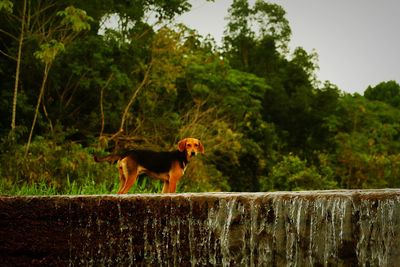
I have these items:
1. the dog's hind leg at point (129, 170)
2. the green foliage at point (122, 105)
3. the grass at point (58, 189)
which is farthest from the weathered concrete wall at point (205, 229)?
the green foliage at point (122, 105)

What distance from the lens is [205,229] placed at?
500 cm

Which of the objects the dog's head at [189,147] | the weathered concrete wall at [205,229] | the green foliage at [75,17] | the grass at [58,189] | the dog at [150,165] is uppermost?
the green foliage at [75,17]

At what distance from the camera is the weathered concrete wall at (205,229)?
4.63m

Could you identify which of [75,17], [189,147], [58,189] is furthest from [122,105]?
[189,147]

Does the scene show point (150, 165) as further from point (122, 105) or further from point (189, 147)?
point (122, 105)

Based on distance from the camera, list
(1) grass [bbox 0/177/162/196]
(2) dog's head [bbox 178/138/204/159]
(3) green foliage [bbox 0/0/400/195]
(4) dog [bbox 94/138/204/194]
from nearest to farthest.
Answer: (4) dog [bbox 94/138/204/194]
(2) dog's head [bbox 178/138/204/159]
(1) grass [bbox 0/177/162/196]
(3) green foliage [bbox 0/0/400/195]

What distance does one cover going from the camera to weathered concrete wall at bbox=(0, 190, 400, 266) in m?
4.63

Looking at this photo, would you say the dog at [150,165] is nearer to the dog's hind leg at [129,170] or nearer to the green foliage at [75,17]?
the dog's hind leg at [129,170]

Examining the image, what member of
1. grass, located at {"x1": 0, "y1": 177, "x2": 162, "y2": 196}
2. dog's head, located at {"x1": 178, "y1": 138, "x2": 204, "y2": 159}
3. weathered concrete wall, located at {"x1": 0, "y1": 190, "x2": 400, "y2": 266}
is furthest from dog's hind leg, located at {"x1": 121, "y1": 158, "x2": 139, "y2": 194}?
weathered concrete wall, located at {"x1": 0, "y1": 190, "x2": 400, "y2": 266}

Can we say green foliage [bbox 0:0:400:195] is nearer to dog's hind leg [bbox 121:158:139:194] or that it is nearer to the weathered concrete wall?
dog's hind leg [bbox 121:158:139:194]

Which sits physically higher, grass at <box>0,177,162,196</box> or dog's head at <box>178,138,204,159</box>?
dog's head at <box>178,138,204,159</box>

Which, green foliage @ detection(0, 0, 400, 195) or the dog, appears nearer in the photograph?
the dog

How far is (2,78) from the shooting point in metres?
18.6

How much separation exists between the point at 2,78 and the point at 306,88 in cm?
2078
